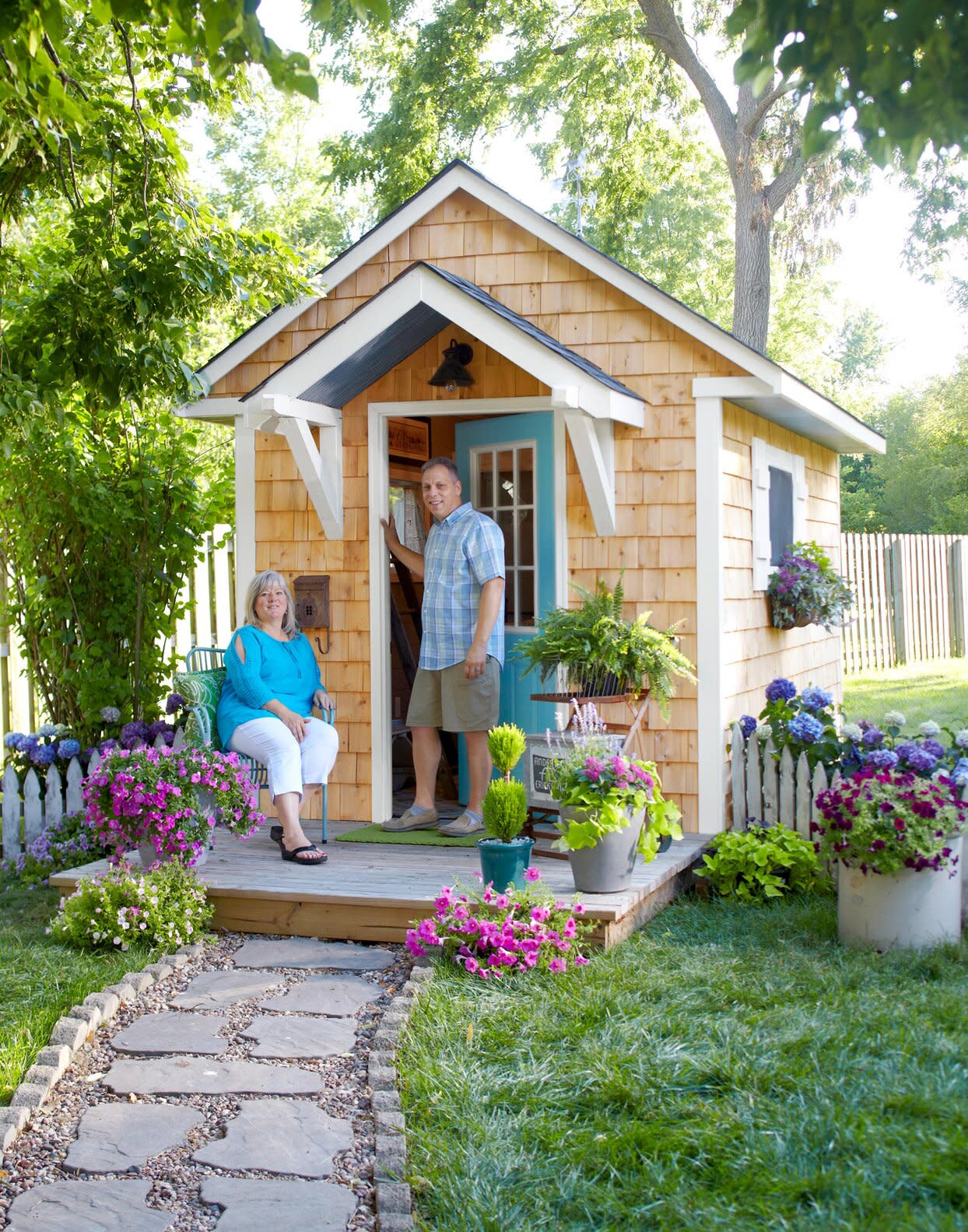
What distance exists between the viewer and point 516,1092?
10.9 feet

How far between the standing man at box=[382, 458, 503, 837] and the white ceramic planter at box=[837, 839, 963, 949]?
6.54ft

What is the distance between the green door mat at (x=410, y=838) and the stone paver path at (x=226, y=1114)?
4.56ft

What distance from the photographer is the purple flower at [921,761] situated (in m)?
4.81

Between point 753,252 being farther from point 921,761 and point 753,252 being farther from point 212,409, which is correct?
point 921,761

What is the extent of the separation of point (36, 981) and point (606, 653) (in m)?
2.70

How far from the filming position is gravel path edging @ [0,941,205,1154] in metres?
3.31

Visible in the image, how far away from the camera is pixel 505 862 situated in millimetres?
4719

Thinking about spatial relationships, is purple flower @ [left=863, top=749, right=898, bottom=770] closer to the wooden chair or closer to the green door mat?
the green door mat

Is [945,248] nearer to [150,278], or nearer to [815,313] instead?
[815,313]

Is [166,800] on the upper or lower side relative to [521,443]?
lower

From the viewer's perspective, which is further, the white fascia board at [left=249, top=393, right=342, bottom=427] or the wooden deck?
the white fascia board at [left=249, top=393, right=342, bottom=427]

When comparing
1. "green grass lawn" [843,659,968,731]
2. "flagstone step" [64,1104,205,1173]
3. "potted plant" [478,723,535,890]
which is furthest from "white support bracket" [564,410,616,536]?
"green grass lawn" [843,659,968,731]

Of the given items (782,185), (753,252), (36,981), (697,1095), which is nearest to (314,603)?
(36,981)

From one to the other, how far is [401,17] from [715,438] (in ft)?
35.6
